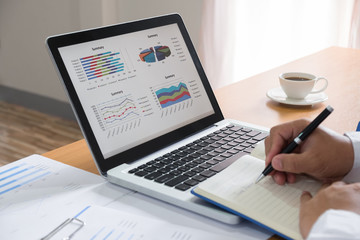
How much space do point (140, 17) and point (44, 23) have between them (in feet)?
2.54

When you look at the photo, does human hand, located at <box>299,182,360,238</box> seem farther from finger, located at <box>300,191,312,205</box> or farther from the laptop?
the laptop

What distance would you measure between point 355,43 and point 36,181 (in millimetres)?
1948

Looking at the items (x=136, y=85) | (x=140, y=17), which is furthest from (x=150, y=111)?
(x=140, y=17)

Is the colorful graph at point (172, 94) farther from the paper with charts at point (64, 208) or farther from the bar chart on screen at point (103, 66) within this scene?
the paper with charts at point (64, 208)

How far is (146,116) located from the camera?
97 cm

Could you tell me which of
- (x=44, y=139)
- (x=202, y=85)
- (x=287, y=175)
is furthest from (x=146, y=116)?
(x=44, y=139)

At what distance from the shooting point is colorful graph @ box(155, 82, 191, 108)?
1.01 metres

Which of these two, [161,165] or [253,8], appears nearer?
[161,165]

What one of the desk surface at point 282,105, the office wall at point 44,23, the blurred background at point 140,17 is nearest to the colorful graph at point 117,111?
the desk surface at point 282,105

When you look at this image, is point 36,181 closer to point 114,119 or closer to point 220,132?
point 114,119

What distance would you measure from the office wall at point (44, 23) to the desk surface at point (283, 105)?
140 cm

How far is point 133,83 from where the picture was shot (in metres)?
0.98

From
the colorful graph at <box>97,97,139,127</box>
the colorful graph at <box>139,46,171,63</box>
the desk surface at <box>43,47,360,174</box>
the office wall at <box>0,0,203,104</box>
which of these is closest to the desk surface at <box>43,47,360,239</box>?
the desk surface at <box>43,47,360,174</box>

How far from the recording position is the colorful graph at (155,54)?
1.02m
